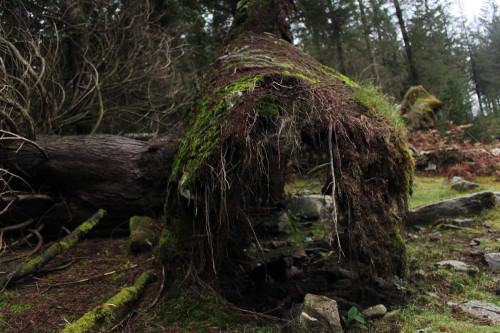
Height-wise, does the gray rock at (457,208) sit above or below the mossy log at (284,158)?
below

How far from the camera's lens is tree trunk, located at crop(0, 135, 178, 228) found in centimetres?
Answer: 475

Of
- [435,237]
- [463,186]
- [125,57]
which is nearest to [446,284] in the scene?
[435,237]

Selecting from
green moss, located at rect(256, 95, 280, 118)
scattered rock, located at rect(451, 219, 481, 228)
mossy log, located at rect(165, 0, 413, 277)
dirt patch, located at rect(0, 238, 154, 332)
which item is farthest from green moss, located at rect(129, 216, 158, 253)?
scattered rock, located at rect(451, 219, 481, 228)

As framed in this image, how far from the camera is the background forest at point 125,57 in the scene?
5.82 m

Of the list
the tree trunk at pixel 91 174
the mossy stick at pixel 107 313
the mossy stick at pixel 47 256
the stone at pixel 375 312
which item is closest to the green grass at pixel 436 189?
the stone at pixel 375 312

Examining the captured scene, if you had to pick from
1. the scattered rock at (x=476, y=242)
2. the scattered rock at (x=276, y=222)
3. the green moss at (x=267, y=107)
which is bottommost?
the scattered rock at (x=476, y=242)

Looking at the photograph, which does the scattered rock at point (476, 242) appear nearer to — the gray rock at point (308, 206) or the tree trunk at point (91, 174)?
the gray rock at point (308, 206)

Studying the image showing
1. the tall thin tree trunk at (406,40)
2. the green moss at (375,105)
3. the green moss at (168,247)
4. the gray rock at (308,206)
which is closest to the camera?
the green moss at (168,247)

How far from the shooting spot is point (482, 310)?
97.1 inches

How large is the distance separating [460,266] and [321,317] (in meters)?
2.12

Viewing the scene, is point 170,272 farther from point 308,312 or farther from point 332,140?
point 332,140

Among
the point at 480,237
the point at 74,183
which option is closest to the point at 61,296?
the point at 74,183

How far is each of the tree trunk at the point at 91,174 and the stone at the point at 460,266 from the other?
4.42 m

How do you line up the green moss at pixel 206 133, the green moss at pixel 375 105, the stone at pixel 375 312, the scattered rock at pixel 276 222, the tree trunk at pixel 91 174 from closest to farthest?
the stone at pixel 375 312, the green moss at pixel 206 133, the green moss at pixel 375 105, the tree trunk at pixel 91 174, the scattered rock at pixel 276 222
